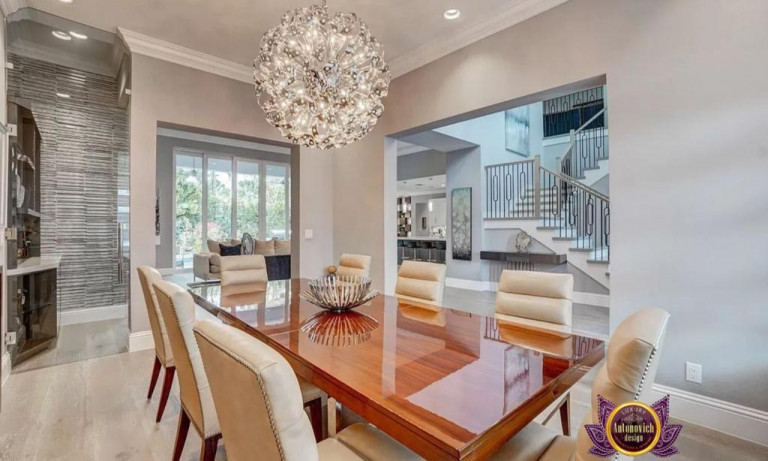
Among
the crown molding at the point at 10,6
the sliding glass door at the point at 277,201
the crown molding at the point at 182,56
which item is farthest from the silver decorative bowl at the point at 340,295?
the sliding glass door at the point at 277,201

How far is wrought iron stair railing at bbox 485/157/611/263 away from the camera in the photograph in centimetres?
604

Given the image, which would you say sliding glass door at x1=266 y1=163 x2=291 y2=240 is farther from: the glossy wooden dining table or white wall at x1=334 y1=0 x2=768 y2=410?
white wall at x1=334 y1=0 x2=768 y2=410

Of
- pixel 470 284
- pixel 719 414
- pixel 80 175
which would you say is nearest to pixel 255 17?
pixel 80 175

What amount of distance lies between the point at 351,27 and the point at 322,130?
693 mm

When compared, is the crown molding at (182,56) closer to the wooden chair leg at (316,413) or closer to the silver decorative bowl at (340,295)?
the silver decorative bowl at (340,295)

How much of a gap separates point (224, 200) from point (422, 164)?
17.5 ft

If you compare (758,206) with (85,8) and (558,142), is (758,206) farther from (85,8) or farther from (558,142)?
(558,142)

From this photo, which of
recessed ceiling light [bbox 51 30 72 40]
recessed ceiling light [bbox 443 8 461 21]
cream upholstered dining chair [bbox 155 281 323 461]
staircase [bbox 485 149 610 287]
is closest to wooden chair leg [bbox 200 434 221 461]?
cream upholstered dining chair [bbox 155 281 323 461]

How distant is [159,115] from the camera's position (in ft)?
12.3

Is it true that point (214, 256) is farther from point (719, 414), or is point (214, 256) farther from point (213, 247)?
point (719, 414)

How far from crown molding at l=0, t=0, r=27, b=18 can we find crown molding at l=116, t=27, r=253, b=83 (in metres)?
0.66

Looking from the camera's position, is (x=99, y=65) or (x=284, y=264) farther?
(x=284, y=264)

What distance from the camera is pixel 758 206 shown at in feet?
6.86

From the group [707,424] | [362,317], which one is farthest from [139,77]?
[707,424]
